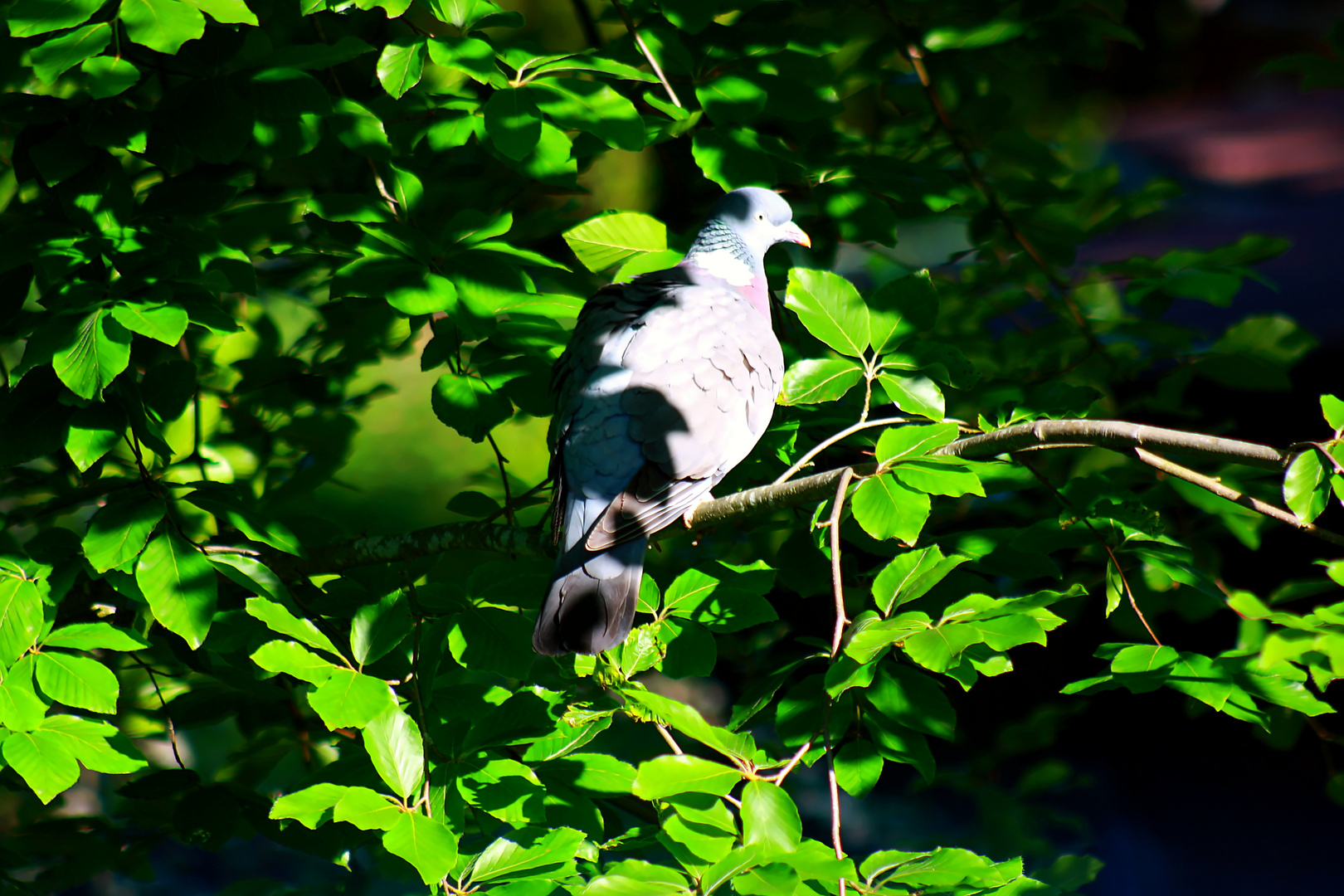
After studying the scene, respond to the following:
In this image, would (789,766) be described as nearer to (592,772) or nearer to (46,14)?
(592,772)

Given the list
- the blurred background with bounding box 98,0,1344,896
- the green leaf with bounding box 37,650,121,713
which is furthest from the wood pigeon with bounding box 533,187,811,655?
the blurred background with bounding box 98,0,1344,896

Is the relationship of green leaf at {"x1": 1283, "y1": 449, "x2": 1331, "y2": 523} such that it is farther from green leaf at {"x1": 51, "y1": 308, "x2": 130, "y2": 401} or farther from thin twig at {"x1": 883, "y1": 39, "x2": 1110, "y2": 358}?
green leaf at {"x1": 51, "y1": 308, "x2": 130, "y2": 401}

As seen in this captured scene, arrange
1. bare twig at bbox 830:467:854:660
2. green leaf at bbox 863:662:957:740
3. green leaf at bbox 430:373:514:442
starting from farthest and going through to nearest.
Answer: green leaf at bbox 430:373:514:442
green leaf at bbox 863:662:957:740
bare twig at bbox 830:467:854:660

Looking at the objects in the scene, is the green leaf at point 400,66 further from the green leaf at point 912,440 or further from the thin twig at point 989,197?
the thin twig at point 989,197

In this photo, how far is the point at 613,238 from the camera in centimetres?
155

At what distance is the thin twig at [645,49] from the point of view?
1.59m

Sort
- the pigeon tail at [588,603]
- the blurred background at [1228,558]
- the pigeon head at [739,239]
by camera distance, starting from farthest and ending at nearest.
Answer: the blurred background at [1228,558]
the pigeon head at [739,239]
the pigeon tail at [588,603]

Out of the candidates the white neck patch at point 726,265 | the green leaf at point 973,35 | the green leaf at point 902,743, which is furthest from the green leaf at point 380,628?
the green leaf at point 973,35

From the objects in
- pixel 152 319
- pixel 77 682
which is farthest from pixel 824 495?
pixel 77 682

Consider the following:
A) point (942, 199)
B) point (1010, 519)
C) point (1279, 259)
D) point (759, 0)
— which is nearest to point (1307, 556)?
point (1279, 259)

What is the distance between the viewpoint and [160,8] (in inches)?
47.2

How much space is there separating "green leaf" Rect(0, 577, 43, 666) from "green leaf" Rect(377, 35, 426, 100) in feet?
2.82

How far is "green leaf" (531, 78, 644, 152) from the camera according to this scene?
1.42 metres

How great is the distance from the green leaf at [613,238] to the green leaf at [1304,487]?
0.97m
